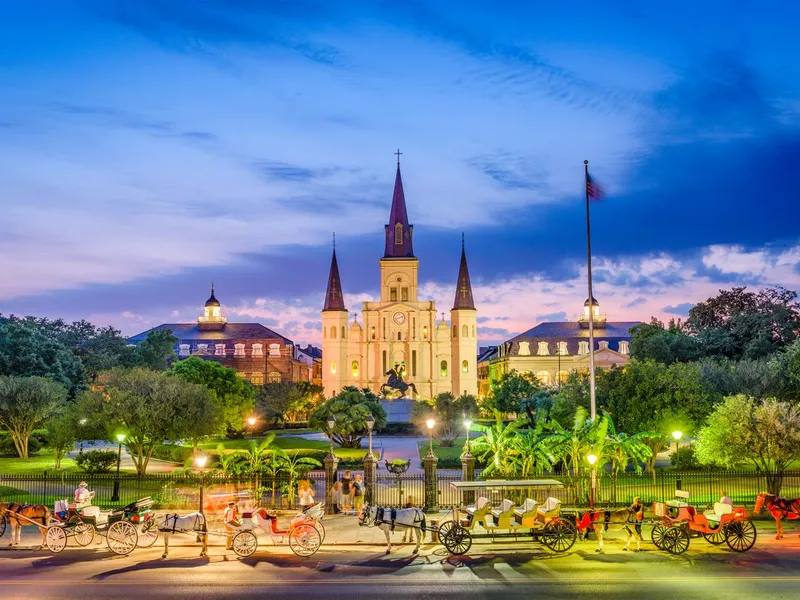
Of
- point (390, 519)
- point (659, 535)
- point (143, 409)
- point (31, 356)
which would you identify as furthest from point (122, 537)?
point (31, 356)

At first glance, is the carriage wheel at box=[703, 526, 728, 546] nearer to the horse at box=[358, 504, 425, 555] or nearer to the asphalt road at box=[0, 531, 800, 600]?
the asphalt road at box=[0, 531, 800, 600]

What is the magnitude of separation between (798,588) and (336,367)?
96.3m

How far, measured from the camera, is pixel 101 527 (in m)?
19.1

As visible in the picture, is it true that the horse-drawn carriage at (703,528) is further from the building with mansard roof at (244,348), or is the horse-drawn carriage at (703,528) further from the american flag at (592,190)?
the building with mansard roof at (244,348)

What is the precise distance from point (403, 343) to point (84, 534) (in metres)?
92.7

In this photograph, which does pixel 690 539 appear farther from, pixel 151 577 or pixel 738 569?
pixel 151 577

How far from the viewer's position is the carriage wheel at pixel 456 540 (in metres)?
18.6

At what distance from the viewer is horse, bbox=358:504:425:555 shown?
18891mm

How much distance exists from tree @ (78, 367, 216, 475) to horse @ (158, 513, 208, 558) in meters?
15.4

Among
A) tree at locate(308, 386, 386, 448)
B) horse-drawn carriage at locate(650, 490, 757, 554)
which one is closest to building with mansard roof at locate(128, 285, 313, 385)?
tree at locate(308, 386, 386, 448)

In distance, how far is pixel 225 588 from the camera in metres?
15.5

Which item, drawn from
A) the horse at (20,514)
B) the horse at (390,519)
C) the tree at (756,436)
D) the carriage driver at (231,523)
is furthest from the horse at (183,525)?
the tree at (756,436)

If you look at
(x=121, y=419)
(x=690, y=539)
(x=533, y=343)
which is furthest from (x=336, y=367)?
(x=690, y=539)

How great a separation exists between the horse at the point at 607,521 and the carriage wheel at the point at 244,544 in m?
8.17
